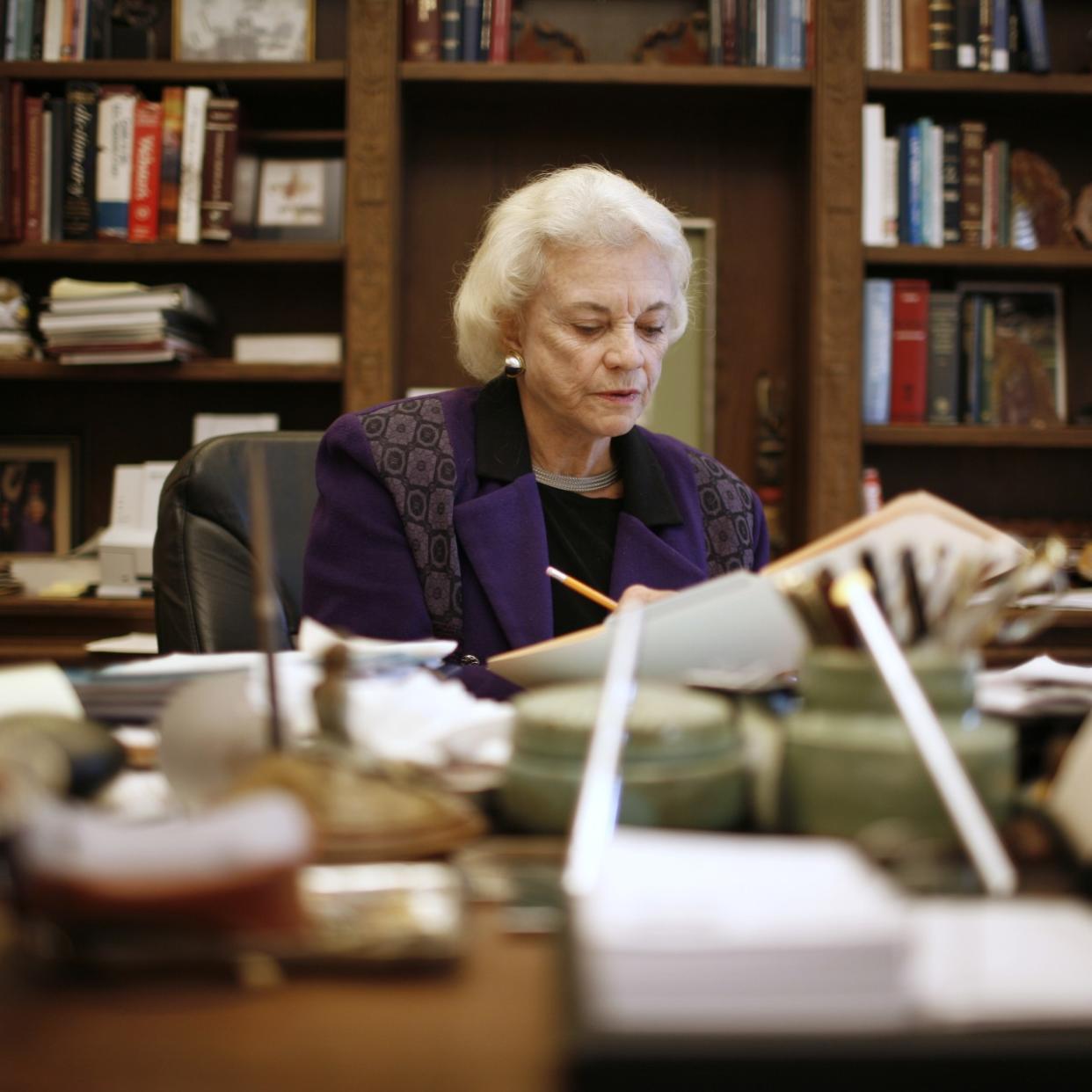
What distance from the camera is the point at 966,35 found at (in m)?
2.71

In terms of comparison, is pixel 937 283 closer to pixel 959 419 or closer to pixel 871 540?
pixel 959 419

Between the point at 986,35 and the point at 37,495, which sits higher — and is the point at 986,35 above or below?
above

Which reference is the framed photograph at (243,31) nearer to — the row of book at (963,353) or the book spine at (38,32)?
the book spine at (38,32)

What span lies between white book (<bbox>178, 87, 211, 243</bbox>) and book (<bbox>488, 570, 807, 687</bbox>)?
210 cm

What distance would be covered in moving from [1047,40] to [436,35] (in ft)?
4.94

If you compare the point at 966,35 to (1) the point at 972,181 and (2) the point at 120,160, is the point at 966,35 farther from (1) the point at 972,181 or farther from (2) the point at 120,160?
(2) the point at 120,160

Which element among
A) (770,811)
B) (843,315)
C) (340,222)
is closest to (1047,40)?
(843,315)

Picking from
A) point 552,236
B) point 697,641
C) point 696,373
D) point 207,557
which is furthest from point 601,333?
point 696,373

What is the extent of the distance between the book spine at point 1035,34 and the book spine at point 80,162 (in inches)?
84.1

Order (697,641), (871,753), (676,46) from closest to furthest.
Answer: (871,753)
(697,641)
(676,46)

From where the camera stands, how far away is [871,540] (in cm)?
78

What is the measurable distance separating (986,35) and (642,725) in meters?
2.66

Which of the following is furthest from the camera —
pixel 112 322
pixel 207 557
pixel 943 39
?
pixel 943 39

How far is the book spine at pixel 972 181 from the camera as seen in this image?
107 inches
